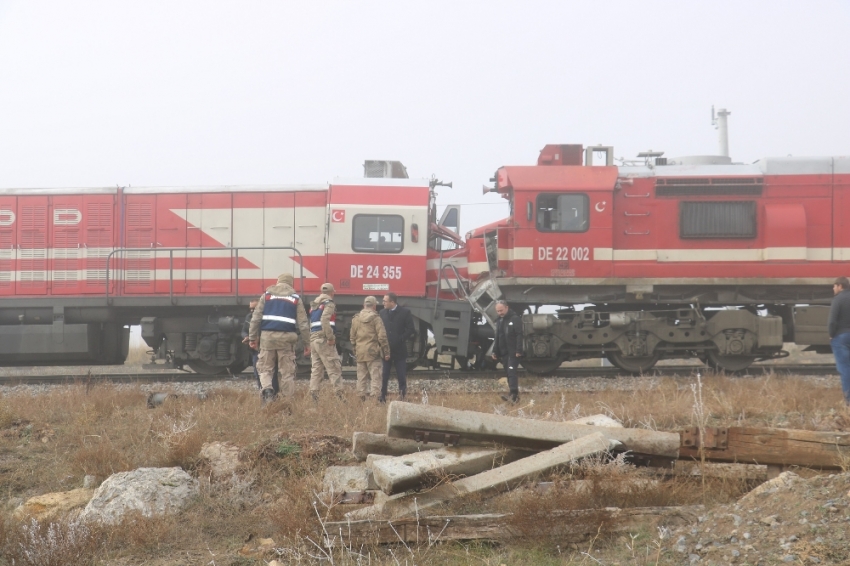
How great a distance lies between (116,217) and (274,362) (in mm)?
6322

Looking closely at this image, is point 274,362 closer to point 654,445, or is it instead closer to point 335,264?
point 335,264

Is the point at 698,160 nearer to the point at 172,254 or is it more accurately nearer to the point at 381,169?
the point at 381,169

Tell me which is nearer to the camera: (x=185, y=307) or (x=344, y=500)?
(x=344, y=500)

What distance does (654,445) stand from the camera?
5512 millimetres

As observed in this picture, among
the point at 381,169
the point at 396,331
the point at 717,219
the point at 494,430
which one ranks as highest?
the point at 381,169

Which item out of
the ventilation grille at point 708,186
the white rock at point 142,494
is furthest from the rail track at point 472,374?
the white rock at point 142,494

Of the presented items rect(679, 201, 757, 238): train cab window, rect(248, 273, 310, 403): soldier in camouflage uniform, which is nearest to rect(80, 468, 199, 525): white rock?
rect(248, 273, 310, 403): soldier in camouflage uniform

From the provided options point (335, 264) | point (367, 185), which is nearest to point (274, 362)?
point (335, 264)

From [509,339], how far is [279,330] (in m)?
3.19

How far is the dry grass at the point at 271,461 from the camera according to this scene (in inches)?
189

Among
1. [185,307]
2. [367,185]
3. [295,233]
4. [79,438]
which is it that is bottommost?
[79,438]

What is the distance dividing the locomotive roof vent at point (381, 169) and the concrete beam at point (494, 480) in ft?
32.9

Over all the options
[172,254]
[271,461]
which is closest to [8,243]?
[172,254]

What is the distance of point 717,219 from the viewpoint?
13328 mm
